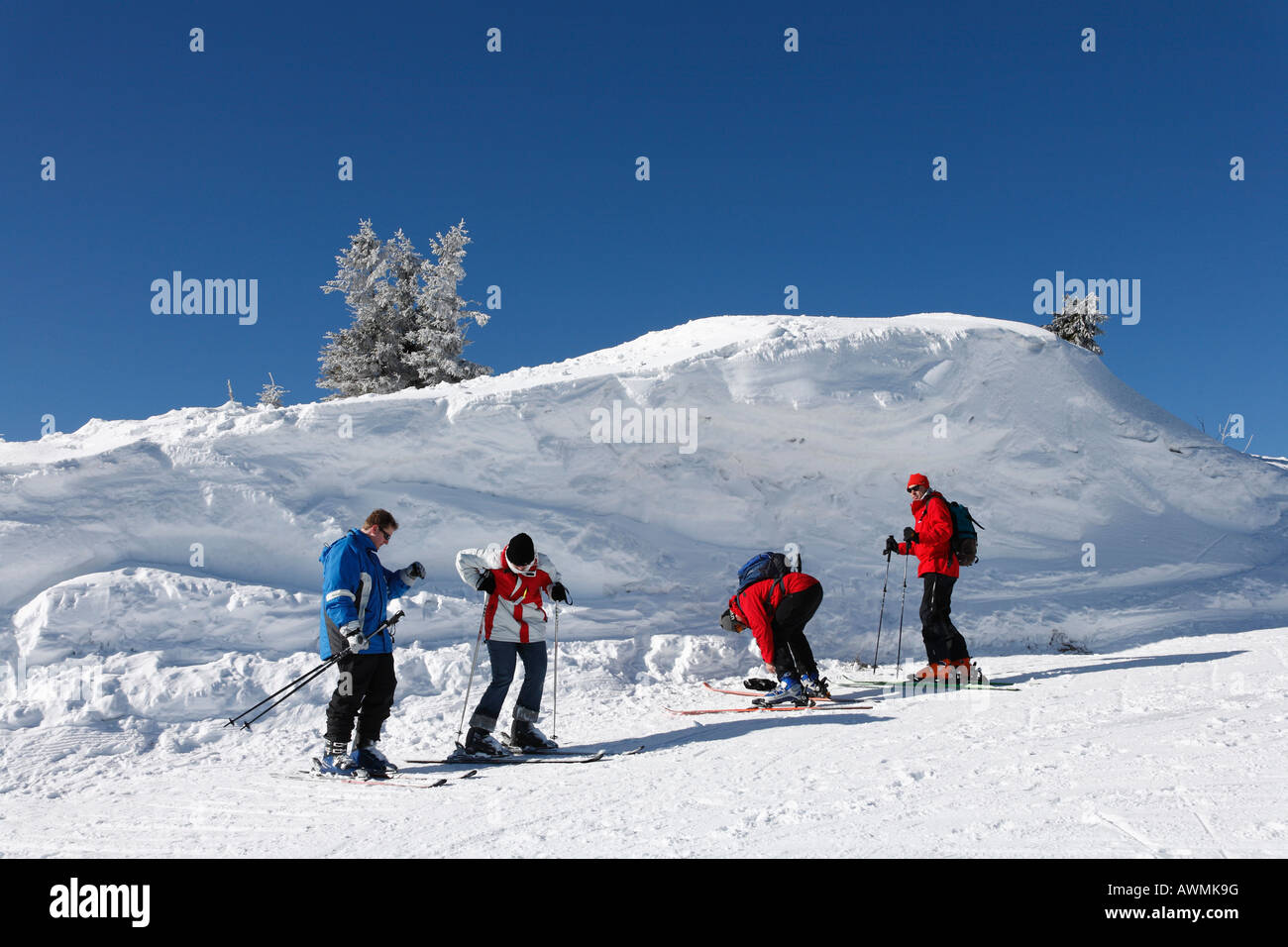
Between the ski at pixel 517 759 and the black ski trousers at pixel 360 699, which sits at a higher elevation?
the black ski trousers at pixel 360 699

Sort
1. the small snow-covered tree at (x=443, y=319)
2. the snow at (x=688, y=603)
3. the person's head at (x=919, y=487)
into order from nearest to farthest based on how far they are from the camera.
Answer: the snow at (x=688, y=603) → the person's head at (x=919, y=487) → the small snow-covered tree at (x=443, y=319)

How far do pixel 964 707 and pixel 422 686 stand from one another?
4.69 m

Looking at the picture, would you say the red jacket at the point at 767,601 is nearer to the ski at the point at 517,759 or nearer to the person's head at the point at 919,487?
the person's head at the point at 919,487

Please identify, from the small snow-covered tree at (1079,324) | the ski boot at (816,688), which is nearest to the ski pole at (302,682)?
the ski boot at (816,688)

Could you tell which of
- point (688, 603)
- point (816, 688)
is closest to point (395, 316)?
point (688, 603)

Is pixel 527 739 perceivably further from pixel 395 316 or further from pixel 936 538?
pixel 395 316

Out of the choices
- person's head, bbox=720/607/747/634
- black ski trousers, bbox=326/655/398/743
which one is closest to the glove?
black ski trousers, bbox=326/655/398/743

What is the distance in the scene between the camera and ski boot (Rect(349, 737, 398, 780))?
18.0ft

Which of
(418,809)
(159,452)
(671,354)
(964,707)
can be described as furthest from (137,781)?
(671,354)

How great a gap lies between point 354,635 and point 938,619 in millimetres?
5329

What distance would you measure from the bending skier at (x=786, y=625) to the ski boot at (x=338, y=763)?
3357 millimetres

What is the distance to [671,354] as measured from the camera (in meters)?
12.5

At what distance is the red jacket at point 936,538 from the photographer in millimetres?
7914
